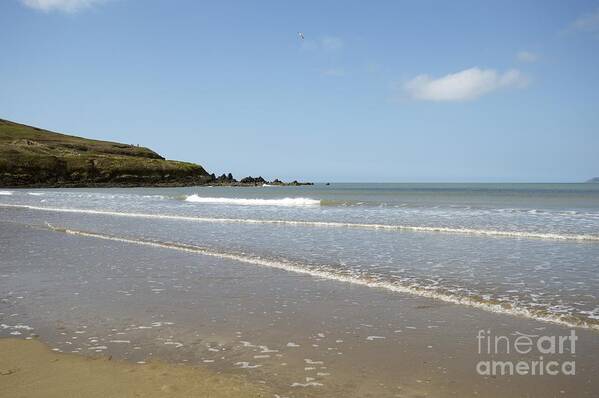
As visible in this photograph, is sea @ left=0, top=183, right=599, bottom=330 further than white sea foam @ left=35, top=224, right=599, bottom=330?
Yes

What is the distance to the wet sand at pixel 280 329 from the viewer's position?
18.2ft

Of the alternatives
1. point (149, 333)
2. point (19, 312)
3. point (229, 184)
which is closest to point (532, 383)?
point (149, 333)

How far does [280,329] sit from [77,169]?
433ft

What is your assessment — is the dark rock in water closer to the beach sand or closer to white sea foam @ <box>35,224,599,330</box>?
white sea foam @ <box>35,224,599,330</box>

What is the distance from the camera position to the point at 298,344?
6844mm

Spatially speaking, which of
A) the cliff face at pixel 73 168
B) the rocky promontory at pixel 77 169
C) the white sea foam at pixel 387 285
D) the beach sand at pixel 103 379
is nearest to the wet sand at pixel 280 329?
the beach sand at pixel 103 379

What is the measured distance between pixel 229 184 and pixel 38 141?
64.3 m

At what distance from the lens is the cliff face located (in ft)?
383

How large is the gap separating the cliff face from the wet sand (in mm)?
119800

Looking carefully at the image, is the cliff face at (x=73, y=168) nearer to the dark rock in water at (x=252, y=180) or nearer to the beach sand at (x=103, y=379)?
the dark rock in water at (x=252, y=180)

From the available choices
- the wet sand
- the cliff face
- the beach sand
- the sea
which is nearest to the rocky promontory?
the cliff face

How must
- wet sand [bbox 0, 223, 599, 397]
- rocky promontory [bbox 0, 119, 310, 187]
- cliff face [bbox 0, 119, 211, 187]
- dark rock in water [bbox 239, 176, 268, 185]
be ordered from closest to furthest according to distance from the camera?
wet sand [bbox 0, 223, 599, 397]
cliff face [bbox 0, 119, 211, 187]
rocky promontory [bbox 0, 119, 310, 187]
dark rock in water [bbox 239, 176, 268, 185]

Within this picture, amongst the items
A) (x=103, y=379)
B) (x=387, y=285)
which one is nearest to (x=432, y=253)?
(x=387, y=285)

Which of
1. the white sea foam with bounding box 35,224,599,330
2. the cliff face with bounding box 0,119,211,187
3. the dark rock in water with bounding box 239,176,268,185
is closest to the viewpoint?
the white sea foam with bounding box 35,224,599,330
